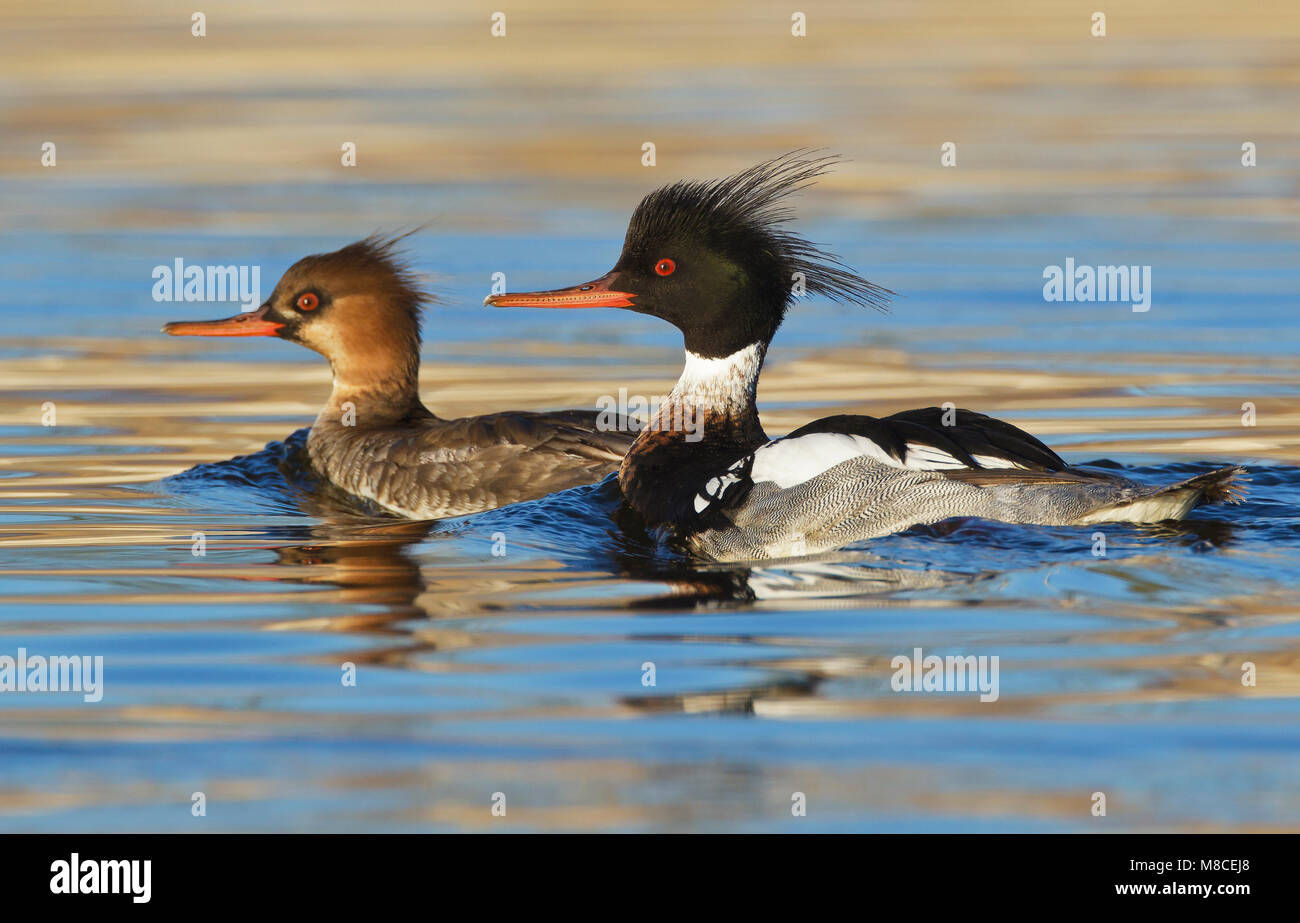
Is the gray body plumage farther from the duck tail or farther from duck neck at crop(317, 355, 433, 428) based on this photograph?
duck neck at crop(317, 355, 433, 428)

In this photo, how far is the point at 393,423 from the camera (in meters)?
9.91

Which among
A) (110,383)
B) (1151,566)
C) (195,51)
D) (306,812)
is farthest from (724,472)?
(195,51)

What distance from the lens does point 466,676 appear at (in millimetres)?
6051

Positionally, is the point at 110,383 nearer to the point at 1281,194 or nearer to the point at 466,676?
the point at 466,676

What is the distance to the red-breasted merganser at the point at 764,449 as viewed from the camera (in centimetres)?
733

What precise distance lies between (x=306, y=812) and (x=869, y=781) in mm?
1450

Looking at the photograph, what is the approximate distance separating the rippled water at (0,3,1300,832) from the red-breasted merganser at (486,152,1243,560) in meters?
0.18

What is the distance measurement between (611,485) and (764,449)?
107 cm

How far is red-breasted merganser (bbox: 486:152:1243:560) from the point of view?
7.33 m

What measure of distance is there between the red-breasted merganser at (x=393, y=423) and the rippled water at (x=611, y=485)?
0.27 m
